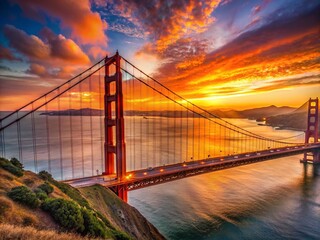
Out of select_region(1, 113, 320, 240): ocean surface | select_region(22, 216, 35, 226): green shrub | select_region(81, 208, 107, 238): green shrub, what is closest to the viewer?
select_region(22, 216, 35, 226): green shrub

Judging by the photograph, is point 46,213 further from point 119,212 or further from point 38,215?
point 119,212

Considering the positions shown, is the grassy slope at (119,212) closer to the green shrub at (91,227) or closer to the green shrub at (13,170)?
the green shrub at (13,170)

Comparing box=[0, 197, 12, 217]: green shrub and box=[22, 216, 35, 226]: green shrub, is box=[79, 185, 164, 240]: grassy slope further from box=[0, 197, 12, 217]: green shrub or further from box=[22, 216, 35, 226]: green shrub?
box=[0, 197, 12, 217]: green shrub

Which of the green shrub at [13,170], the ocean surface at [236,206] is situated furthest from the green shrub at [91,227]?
the ocean surface at [236,206]

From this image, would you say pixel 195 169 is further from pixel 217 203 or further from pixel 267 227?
pixel 267 227

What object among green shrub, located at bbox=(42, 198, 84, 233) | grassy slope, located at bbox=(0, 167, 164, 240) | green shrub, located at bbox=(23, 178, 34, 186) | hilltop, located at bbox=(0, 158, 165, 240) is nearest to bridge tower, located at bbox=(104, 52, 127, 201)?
grassy slope, located at bbox=(0, 167, 164, 240)
